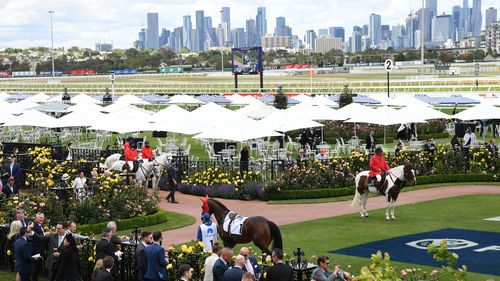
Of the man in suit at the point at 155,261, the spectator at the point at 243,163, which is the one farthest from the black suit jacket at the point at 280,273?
the spectator at the point at 243,163

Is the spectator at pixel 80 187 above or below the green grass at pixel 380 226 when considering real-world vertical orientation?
above

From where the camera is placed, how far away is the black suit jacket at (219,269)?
13523mm

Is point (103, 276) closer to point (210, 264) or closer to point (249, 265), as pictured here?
point (210, 264)

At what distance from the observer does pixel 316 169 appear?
2967 cm

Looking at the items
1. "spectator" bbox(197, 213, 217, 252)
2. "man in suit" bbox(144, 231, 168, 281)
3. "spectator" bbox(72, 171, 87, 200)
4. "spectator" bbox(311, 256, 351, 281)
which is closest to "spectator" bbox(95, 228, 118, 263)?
"man in suit" bbox(144, 231, 168, 281)

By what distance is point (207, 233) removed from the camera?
54.9ft

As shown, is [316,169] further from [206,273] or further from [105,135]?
[105,135]

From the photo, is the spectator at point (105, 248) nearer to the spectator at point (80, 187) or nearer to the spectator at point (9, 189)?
the spectator at point (80, 187)

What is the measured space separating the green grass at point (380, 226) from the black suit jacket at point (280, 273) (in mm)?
5153

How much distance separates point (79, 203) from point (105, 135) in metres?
24.9

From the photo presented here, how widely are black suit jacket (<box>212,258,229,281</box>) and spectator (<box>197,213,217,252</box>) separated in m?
3.05

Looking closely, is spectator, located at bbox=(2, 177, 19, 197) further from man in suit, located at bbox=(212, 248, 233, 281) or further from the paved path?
man in suit, located at bbox=(212, 248, 233, 281)

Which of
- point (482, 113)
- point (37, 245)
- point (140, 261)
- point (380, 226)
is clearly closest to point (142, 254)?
point (140, 261)

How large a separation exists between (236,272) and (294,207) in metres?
14.5
